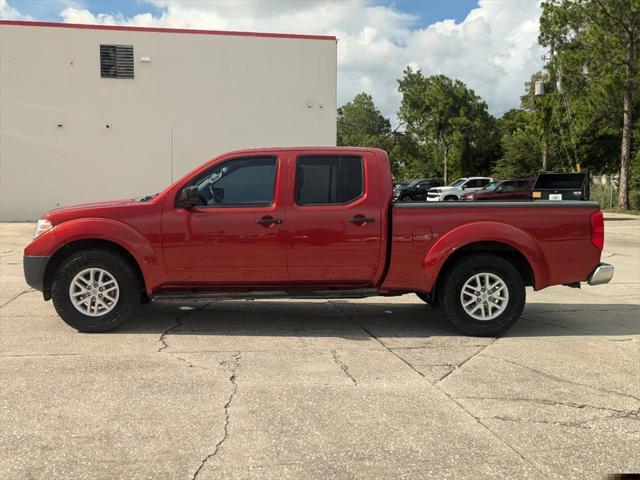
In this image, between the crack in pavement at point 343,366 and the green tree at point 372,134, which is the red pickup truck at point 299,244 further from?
the green tree at point 372,134

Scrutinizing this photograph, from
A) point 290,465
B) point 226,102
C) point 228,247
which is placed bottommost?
point 290,465

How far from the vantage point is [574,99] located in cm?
3012

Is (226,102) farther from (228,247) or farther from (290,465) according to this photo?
(290,465)

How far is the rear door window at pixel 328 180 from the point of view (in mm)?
6000

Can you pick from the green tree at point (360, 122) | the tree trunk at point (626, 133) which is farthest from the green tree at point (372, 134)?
the tree trunk at point (626, 133)

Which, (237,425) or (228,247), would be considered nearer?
(237,425)

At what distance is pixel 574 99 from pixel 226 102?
61.0 feet


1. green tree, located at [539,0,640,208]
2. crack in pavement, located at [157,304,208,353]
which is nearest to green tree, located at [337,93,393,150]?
green tree, located at [539,0,640,208]

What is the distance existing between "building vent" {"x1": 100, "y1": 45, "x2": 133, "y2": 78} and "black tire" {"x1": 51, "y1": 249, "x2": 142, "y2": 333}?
17490mm

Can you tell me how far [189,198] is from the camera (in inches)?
229

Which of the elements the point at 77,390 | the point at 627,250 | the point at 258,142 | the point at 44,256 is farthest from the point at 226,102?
the point at 77,390

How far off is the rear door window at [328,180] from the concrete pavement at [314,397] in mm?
1420

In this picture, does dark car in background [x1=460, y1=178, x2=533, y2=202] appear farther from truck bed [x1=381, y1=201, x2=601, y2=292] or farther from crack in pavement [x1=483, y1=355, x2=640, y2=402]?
crack in pavement [x1=483, y1=355, x2=640, y2=402]

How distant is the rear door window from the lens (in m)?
6.00
